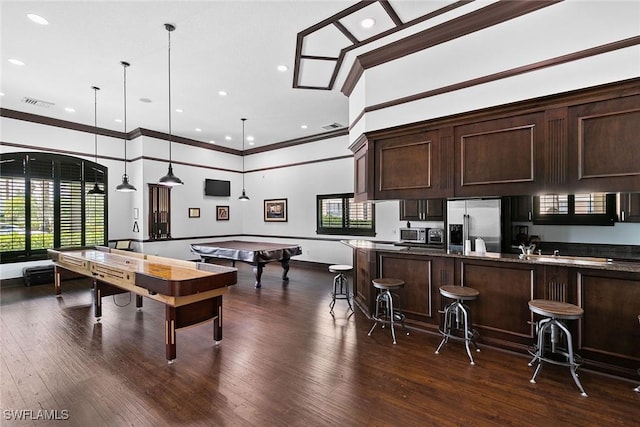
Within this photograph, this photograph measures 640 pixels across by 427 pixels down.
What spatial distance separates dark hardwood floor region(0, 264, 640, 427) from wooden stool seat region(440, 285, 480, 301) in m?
0.63

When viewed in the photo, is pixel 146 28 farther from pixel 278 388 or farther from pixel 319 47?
pixel 278 388

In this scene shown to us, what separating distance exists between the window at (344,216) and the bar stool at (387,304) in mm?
3290

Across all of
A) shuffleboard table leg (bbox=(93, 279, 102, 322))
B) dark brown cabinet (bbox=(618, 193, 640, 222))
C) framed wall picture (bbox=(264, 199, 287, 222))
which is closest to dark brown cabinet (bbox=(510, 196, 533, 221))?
dark brown cabinet (bbox=(618, 193, 640, 222))

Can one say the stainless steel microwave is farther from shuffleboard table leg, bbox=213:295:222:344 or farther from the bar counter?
shuffleboard table leg, bbox=213:295:222:344

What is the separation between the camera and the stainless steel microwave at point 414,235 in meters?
6.07

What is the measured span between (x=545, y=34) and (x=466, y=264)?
8.25 feet

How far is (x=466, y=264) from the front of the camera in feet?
11.5

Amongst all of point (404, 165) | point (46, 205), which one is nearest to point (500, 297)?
point (404, 165)

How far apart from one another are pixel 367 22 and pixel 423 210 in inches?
143

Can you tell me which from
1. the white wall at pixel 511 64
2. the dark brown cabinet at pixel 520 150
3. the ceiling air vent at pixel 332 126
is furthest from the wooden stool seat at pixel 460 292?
the ceiling air vent at pixel 332 126

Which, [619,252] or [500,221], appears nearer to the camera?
[619,252]

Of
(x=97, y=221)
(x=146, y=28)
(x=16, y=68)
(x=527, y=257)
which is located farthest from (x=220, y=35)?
(x=97, y=221)

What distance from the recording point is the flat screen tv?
928 cm

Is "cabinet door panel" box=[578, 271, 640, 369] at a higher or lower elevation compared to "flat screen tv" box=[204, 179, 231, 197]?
lower
